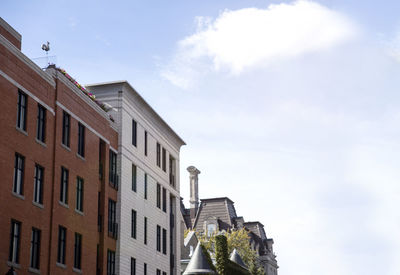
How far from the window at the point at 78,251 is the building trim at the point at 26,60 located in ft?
27.9

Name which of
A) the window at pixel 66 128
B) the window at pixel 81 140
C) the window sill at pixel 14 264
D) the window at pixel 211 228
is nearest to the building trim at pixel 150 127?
the window at pixel 81 140

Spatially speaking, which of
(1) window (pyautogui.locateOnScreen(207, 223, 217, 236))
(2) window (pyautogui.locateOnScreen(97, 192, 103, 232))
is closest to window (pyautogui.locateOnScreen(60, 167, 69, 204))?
(2) window (pyautogui.locateOnScreen(97, 192, 103, 232))

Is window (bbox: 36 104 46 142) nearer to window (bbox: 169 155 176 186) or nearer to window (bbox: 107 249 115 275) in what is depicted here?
window (bbox: 107 249 115 275)

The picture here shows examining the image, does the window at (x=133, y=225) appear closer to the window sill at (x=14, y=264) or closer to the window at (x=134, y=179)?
the window at (x=134, y=179)

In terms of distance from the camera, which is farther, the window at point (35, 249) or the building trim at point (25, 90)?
the window at point (35, 249)

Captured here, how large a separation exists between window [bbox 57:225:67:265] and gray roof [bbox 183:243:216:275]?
15845 mm

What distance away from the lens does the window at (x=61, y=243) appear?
33875 mm

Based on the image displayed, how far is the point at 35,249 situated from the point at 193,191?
66.4 m

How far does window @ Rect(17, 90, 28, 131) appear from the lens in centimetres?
3141

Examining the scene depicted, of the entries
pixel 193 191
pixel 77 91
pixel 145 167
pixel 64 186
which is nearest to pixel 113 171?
pixel 145 167

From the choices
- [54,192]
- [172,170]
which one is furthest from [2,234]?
[172,170]

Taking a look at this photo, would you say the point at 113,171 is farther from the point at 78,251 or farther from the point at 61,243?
the point at 61,243

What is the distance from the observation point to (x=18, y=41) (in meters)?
33.9

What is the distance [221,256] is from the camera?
2109 inches
